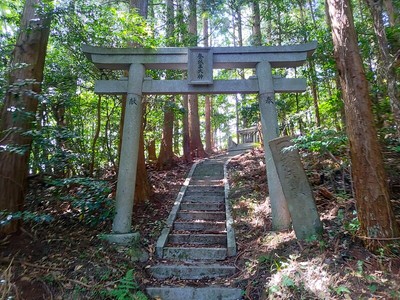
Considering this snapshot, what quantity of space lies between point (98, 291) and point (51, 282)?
65cm

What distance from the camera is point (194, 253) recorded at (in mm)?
4867

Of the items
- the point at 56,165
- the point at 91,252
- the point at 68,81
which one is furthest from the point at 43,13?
the point at 91,252

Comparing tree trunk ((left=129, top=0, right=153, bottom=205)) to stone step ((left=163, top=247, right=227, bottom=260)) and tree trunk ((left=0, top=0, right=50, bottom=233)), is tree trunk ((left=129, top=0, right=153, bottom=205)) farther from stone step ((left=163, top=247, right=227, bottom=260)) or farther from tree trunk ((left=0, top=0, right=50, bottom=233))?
tree trunk ((left=0, top=0, right=50, bottom=233))

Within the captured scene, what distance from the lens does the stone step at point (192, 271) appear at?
4.39 meters

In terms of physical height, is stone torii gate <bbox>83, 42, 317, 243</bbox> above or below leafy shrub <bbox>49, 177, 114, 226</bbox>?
above

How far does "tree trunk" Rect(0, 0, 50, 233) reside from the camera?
178 inches

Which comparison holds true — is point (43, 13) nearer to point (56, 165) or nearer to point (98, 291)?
point (56, 165)

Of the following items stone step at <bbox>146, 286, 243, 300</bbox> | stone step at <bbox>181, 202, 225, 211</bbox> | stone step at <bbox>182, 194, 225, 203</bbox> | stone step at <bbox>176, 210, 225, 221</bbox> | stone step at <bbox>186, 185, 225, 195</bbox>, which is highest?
stone step at <bbox>186, 185, 225, 195</bbox>

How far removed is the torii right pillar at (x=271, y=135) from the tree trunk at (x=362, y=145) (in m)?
1.62

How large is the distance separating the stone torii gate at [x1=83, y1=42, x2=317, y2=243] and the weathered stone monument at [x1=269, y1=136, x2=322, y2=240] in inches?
30.1

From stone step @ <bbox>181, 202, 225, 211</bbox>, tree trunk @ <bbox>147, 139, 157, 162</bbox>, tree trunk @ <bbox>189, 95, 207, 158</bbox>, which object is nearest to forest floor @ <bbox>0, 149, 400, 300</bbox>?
stone step @ <bbox>181, 202, 225, 211</bbox>

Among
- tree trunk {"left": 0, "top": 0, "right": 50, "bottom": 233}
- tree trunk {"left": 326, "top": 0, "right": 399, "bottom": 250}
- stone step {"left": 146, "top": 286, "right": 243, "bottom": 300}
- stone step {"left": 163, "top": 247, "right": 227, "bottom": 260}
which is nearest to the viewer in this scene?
tree trunk {"left": 326, "top": 0, "right": 399, "bottom": 250}

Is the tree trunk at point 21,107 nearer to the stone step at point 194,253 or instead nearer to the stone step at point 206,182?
the stone step at point 194,253

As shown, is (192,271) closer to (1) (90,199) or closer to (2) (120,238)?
(2) (120,238)
